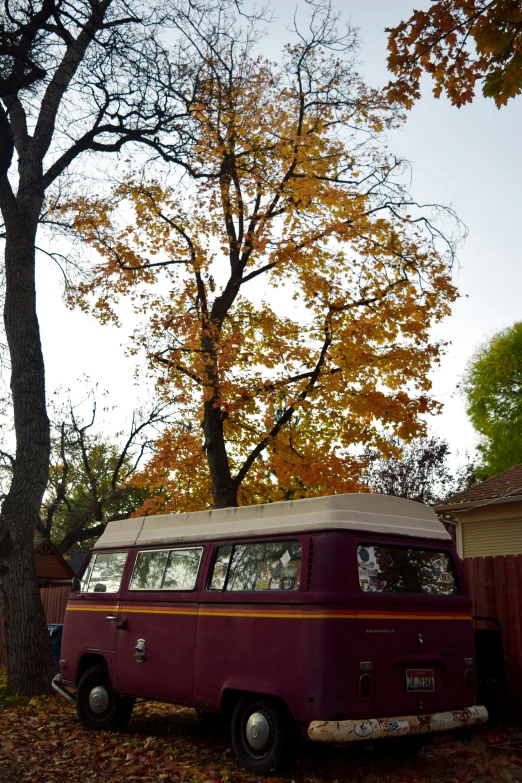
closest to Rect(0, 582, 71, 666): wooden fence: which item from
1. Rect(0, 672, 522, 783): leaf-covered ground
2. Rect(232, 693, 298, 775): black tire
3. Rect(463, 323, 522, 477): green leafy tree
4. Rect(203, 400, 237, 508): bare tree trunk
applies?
Rect(203, 400, 237, 508): bare tree trunk

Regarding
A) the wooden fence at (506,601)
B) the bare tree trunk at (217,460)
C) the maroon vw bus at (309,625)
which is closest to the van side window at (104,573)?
the maroon vw bus at (309,625)

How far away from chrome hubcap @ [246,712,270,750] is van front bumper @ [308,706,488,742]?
0.79 metres

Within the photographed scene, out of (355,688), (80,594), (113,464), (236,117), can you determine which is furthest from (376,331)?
(113,464)

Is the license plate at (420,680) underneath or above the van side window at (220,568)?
underneath

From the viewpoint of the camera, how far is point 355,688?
6.86m

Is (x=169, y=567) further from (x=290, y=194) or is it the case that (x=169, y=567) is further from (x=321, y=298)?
(x=290, y=194)

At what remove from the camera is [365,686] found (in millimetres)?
6930

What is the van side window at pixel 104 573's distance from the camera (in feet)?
33.0

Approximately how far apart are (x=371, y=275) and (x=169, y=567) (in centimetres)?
993

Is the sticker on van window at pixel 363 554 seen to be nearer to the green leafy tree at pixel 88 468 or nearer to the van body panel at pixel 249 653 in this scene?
the van body panel at pixel 249 653

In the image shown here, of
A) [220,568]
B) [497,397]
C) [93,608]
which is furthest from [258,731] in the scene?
[497,397]

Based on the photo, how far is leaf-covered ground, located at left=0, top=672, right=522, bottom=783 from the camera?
7.22m

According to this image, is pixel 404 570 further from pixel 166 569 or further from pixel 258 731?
pixel 166 569

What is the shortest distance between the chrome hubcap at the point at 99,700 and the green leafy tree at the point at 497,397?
128ft
